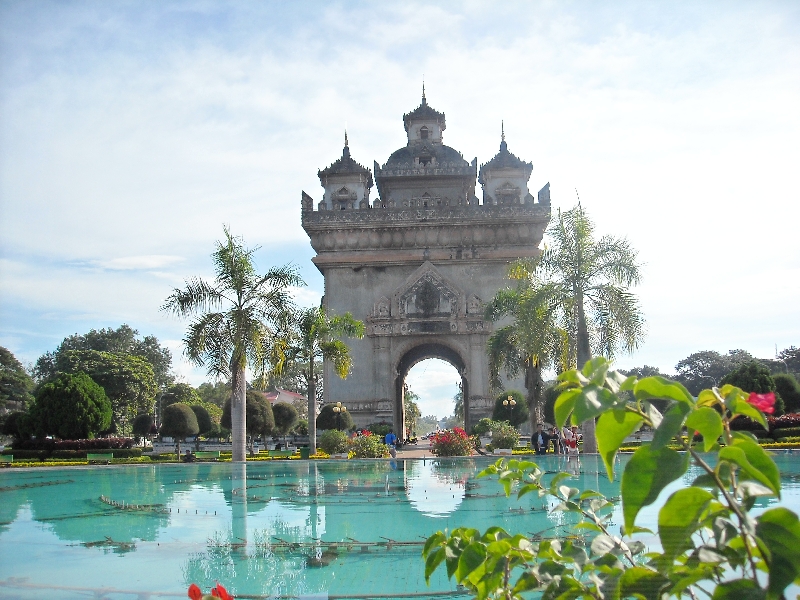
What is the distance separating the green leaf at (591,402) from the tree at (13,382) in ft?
202

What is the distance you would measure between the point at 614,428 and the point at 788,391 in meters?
33.3

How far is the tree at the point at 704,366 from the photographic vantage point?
222ft

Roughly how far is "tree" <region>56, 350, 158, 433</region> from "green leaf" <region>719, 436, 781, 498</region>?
5240cm

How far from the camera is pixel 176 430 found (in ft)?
102

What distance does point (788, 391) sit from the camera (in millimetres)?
30719

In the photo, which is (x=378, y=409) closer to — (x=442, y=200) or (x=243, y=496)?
(x=442, y=200)

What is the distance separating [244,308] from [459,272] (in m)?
16.2

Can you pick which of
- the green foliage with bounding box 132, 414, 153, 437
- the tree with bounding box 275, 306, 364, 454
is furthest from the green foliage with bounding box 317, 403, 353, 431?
the green foliage with bounding box 132, 414, 153, 437

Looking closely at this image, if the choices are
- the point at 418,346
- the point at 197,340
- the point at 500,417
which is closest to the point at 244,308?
the point at 197,340

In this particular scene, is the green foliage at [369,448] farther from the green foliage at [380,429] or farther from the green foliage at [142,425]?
the green foliage at [142,425]

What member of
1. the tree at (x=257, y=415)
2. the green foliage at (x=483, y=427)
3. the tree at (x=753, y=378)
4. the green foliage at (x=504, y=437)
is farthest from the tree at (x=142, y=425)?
the tree at (x=753, y=378)

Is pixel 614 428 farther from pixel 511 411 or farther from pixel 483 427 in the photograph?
pixel 511 411

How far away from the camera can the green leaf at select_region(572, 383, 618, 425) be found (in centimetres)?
135

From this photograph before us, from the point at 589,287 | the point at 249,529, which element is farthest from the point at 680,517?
the point at 589,287
